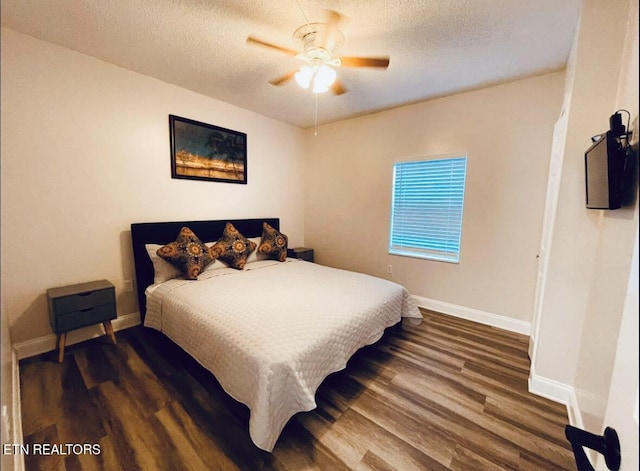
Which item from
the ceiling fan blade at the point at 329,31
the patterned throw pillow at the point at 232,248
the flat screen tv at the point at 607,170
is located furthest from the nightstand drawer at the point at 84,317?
the flat screen tv at the point at 607,170

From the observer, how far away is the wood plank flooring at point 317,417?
4.93 ft

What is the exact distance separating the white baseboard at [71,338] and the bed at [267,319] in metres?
0.26

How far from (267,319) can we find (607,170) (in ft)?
6.70

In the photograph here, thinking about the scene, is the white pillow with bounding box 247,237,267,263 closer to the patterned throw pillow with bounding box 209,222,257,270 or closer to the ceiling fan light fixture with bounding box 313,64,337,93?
the patterned throw pillow with bounding box 209,222,257,270

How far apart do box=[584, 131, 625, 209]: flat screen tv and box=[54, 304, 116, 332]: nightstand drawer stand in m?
3.56

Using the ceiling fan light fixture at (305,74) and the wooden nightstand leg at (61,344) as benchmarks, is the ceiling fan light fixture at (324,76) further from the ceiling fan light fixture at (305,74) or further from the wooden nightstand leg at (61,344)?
the wooden nightstand leg at (61,344)

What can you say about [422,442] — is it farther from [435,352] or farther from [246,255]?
[246,255]

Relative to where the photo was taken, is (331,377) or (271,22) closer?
(271,22)

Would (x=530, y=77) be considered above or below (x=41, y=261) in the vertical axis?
above

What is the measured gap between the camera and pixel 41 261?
7.71 ft

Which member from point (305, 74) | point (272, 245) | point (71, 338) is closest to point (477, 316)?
point (272, 245)

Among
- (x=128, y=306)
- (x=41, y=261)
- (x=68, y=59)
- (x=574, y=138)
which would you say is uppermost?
(x=68, y=59)

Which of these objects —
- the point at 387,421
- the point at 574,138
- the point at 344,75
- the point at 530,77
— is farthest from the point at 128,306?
the point at 530,77

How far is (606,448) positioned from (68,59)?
4.06 metres
